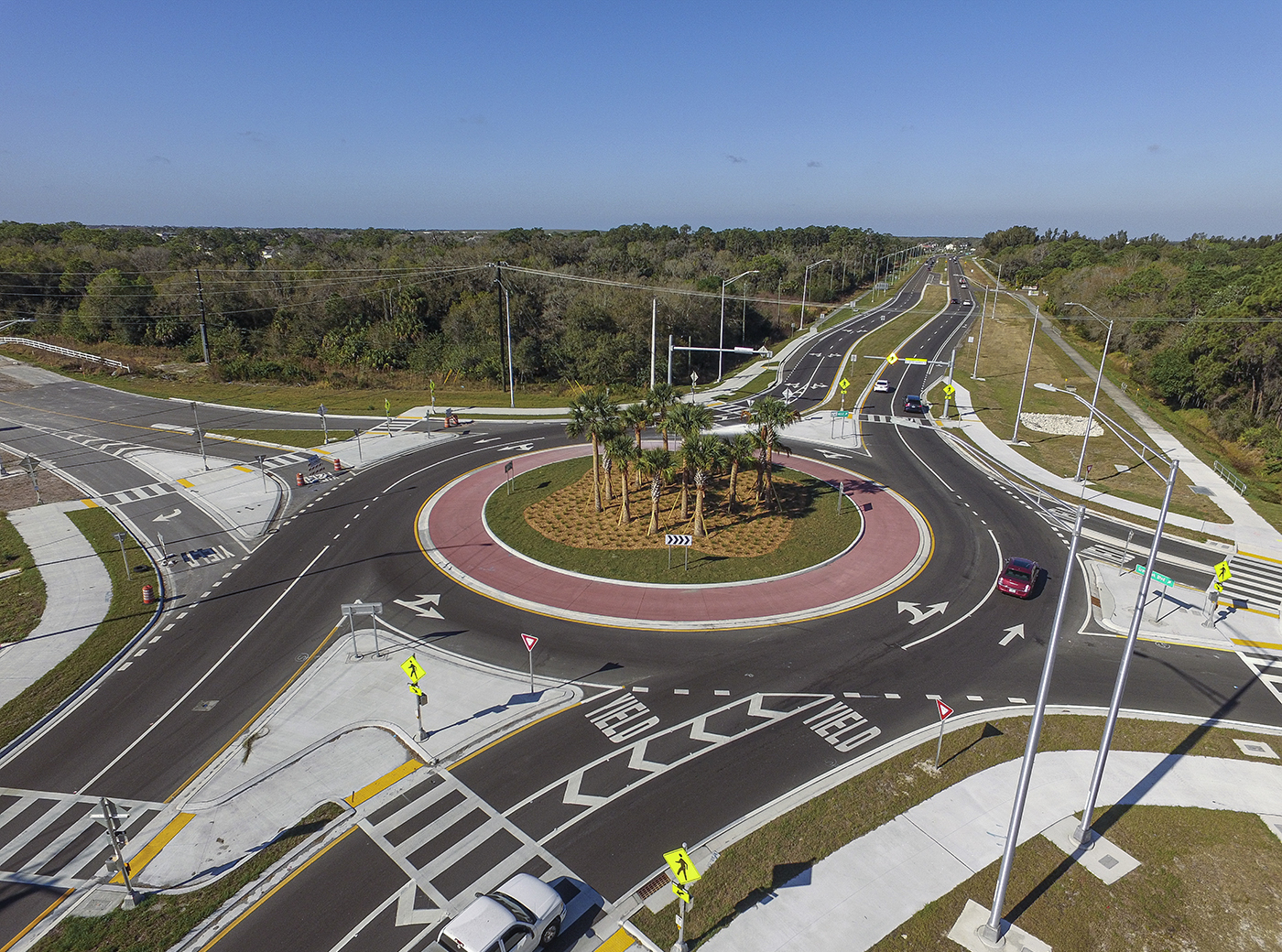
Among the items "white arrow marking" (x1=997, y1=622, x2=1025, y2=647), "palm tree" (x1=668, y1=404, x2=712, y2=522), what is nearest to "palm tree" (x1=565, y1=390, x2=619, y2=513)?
"palm tree" (x1=668, y1=404, x2=712, y2=522)

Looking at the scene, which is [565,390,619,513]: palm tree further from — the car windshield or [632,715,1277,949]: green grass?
the car windshield

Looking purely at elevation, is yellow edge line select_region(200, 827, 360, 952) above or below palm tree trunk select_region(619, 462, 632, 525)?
below

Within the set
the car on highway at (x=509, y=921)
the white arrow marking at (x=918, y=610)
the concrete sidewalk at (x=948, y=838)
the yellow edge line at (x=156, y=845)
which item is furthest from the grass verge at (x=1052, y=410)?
the yellow edge line at (x=156, y=845)

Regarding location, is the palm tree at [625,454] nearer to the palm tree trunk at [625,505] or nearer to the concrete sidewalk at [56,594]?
the palm tree trunk at [625,505]

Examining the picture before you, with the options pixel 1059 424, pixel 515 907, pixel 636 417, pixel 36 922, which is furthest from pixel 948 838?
pixel 1059 424

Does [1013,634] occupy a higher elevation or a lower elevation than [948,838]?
higher

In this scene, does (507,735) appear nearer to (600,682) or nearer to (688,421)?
(600,682)

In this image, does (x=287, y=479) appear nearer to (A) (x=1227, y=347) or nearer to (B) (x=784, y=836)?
(B) (x=784, y=836)
